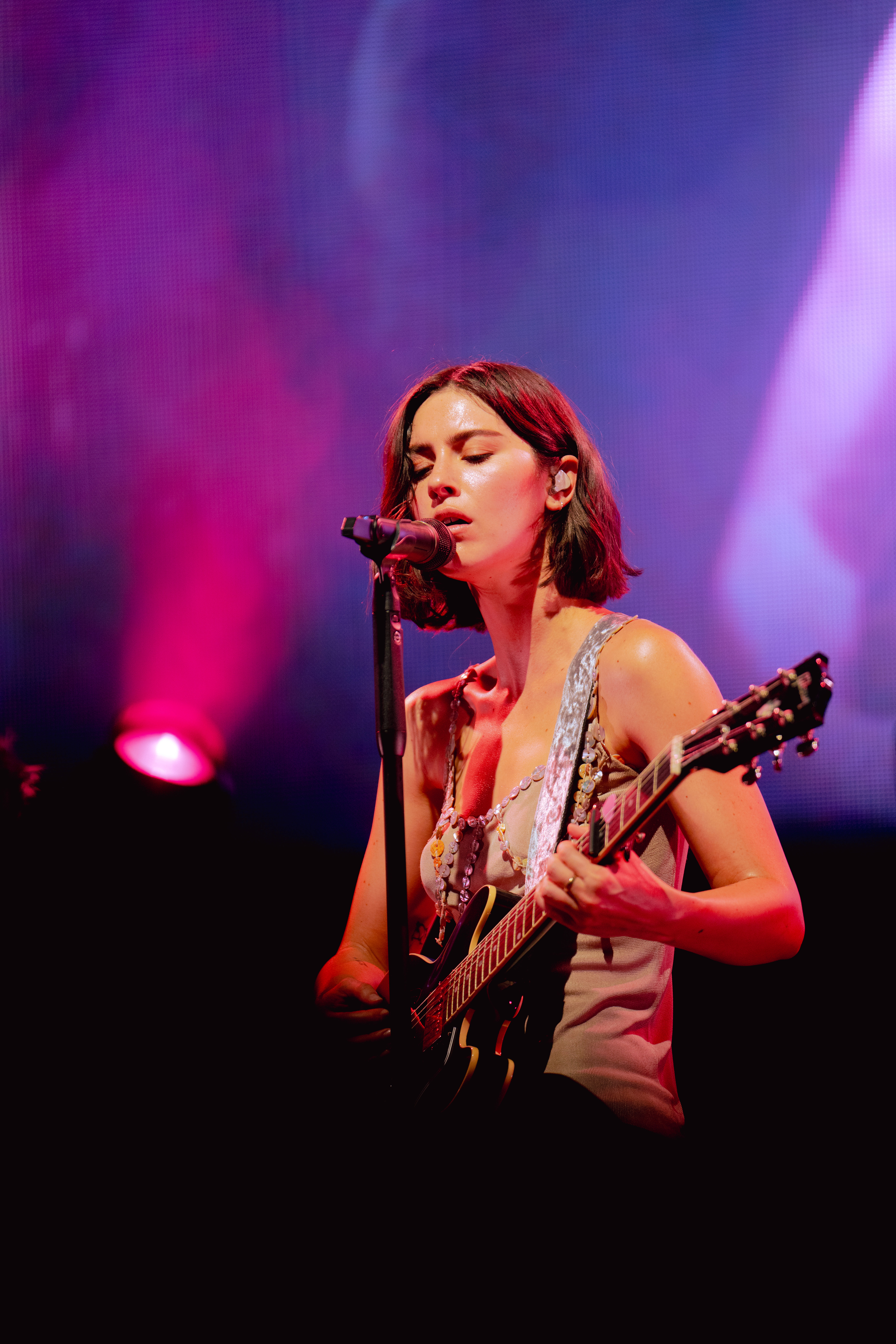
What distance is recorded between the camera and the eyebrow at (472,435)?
2.26m

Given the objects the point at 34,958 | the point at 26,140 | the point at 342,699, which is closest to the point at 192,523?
the point at 342,699

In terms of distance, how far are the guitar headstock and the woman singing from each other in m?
0.22

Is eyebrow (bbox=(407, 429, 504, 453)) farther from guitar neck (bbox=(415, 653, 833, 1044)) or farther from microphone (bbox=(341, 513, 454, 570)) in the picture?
guitar neck (bbox=(415, 653, 833, 1044))

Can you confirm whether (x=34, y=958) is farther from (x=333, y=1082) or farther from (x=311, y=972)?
(x=311, y=972)

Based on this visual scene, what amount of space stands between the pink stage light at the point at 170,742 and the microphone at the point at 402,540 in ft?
5.60

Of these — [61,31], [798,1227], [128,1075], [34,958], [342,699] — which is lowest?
[798,1227]

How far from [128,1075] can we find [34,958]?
1.17 ft

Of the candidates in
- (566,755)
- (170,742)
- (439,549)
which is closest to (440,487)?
(439,549)

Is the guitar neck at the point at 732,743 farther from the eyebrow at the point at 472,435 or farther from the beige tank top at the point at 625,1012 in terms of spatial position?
the eyebrow at the point at 472,435

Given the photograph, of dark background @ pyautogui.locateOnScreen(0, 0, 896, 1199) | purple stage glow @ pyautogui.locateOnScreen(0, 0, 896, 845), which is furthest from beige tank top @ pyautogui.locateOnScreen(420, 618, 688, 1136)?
purple stage glow @ pyautogui.locateOnScreen(0, 0, 896, 845)

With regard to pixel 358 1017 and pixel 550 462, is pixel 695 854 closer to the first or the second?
pixel 358 1017

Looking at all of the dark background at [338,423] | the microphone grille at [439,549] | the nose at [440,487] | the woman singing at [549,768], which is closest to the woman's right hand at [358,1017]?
the woman singing at [549,768]

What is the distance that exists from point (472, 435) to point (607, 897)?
1.20m

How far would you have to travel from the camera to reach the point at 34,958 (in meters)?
2.24
